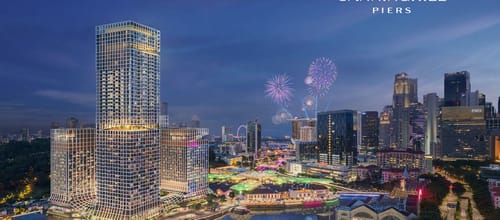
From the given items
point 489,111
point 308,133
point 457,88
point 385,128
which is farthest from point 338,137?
point 457,88

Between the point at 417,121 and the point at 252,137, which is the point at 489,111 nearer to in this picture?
the point at 417,121

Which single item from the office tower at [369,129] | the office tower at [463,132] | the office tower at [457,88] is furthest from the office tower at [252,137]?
the office tower at [457,88]

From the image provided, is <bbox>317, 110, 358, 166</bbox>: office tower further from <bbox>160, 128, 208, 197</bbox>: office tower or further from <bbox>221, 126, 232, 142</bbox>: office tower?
<bbox>221, 126, 232, 142</bbox>: office tower

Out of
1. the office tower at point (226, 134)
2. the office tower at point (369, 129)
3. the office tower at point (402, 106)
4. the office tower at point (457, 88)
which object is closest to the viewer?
the office tower at point (457, 88)

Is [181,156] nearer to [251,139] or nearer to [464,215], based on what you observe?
[464,215]

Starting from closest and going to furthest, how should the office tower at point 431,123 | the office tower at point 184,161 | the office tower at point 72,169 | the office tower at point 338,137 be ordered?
the office tower at point 72,169, the office tower at point 184,161, the office tower at point 338,137, the office tower at point 431,123

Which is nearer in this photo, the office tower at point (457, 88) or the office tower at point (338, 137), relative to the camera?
the office tower at point (338, 137)

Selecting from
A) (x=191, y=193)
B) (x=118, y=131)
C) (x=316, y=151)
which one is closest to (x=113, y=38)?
(x=118, y=131)

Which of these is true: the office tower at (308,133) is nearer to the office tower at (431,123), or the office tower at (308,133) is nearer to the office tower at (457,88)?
the office tower at (431,123)
